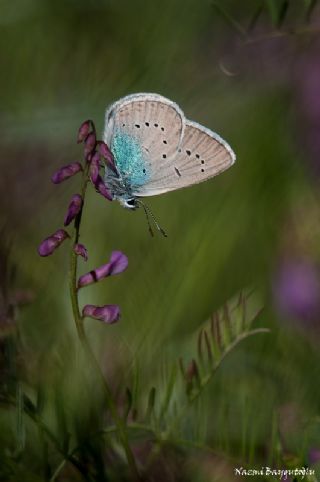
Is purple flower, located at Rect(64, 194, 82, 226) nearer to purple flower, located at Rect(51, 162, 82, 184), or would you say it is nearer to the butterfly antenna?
purple flower, located at Rect(51, 162, 82, 184)

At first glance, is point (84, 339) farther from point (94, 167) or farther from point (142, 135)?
point (142, 135)

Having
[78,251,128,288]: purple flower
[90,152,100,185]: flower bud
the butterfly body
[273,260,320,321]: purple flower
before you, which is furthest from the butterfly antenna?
[90,152,100,185]: flower bud

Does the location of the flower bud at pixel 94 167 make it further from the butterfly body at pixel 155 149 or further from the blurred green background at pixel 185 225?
the butterfly body at pixel 155 149

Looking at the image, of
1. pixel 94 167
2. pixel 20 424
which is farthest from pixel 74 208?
pixel 20 424

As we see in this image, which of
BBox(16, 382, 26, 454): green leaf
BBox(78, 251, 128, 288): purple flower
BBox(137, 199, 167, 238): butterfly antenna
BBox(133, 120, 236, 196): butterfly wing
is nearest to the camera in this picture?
BBox(16, 382, 26, 454): green leaf

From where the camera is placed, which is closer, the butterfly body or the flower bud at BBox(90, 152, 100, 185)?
the flower bud at BBox(90, 152, 100, 185)

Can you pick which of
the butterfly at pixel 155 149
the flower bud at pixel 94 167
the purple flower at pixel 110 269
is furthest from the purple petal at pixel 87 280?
the butterfly at pixel 155 149

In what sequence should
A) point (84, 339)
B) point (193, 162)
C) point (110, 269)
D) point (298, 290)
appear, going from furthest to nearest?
1. point (298, 290)
2. point (193, 162)
3. point (110, 269)
4. point (84, 339)

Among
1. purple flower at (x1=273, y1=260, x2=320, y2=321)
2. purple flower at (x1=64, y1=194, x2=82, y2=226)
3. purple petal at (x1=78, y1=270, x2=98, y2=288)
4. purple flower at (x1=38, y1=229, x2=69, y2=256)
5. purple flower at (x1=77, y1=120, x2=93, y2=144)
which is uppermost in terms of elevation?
purple flower at (x1=77, y1=120, x2=93, y2=144)
